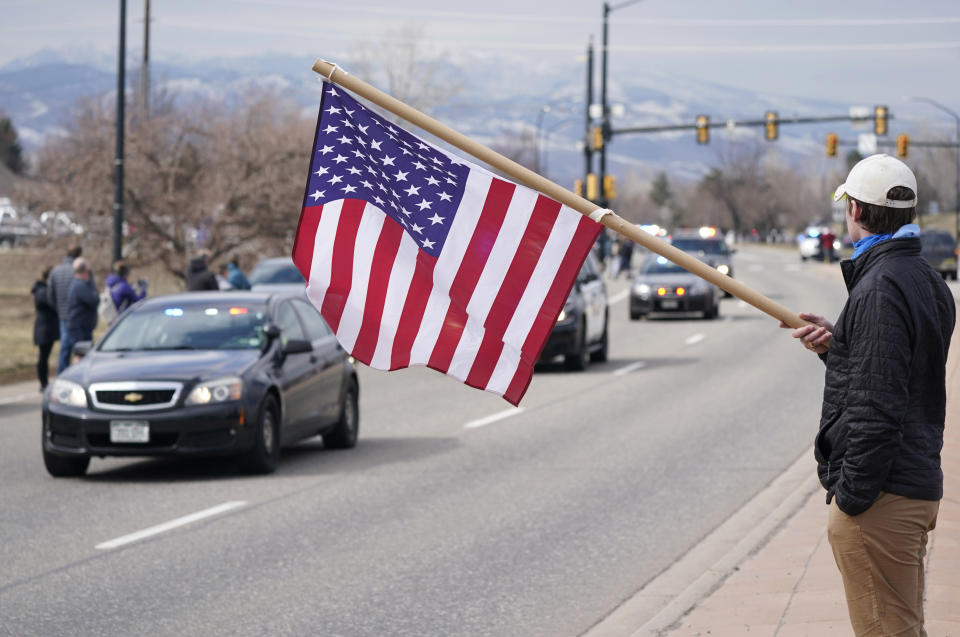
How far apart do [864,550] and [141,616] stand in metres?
4.34

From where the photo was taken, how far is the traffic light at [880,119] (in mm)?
51469

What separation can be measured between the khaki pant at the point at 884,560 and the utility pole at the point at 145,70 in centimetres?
3646

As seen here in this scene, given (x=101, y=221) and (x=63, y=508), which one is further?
(x=101, y=221)

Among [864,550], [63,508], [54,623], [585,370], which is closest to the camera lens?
[864,550]

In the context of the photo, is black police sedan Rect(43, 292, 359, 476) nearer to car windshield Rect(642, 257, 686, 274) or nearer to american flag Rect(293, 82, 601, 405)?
american flag Rect(293, 82, 601, 405)

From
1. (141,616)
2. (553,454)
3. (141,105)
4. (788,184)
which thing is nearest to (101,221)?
(141,105)

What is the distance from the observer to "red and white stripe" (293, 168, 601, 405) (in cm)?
582

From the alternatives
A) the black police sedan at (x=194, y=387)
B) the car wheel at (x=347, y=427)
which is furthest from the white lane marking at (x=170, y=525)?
the car wheel at (x=347, y=427)

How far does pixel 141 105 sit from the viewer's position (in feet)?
130

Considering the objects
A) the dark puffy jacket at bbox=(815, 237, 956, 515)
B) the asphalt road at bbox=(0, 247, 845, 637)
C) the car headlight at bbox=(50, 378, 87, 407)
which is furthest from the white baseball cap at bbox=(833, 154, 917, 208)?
the car headlight at bbox=(50, 378, 87, 407)

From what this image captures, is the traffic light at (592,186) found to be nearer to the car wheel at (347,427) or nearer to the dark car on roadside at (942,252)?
the dark car on roadside at (942,252)

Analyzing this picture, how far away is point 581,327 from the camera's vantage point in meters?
23.5

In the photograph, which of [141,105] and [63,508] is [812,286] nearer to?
[141,105]

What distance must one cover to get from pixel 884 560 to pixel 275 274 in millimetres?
23779
